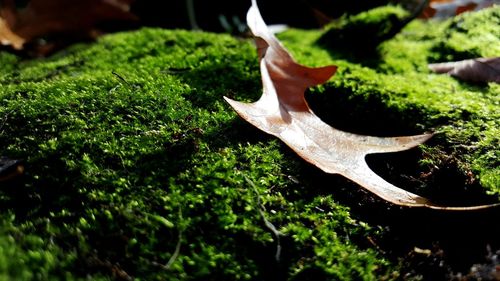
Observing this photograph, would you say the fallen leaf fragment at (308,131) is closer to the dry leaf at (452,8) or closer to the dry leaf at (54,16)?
the dry leaf at (54,16)

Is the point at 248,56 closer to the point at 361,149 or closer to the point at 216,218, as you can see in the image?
the point at 361,149

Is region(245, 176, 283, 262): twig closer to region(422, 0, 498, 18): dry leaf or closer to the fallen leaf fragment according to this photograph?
the fallen leaf fragment

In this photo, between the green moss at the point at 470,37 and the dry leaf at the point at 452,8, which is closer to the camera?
the green moss at the point at 470,37

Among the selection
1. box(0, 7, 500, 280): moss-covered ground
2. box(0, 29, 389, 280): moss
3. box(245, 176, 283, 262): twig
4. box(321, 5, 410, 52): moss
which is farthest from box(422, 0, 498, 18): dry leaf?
box(245, 176, 283, 262): twig

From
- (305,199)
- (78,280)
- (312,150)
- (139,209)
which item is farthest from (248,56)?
(78,280)

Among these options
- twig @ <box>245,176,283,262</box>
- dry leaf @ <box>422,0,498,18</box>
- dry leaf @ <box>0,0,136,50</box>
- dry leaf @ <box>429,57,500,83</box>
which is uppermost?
dry leaf @ <box>422,0,498,18</box>

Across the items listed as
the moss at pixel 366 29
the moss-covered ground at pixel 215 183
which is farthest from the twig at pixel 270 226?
the moss at pixel 366 29
